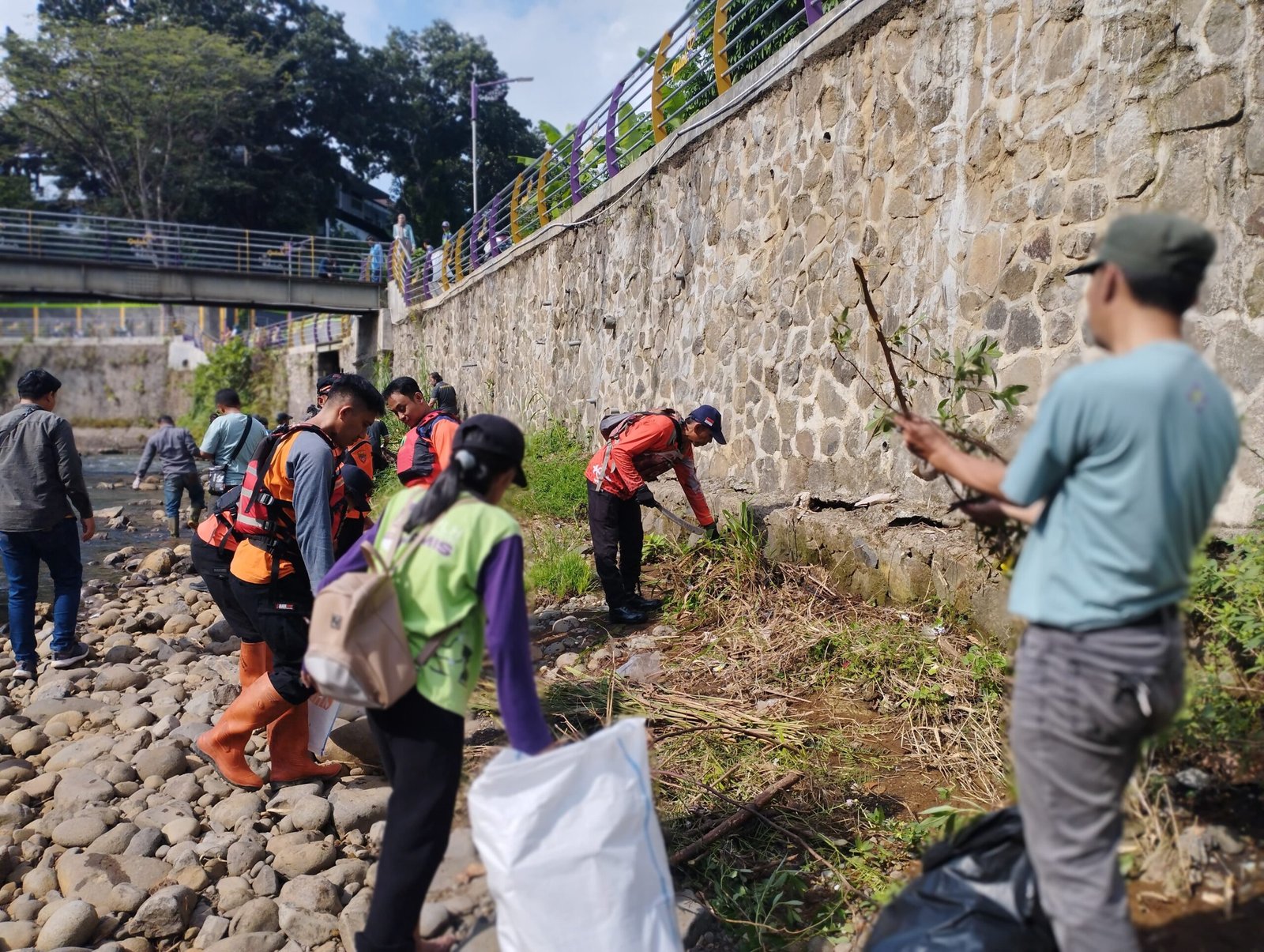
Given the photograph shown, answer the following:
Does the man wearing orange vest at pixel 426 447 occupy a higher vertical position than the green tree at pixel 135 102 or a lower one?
lower

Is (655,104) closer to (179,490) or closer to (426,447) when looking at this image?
(426,447)

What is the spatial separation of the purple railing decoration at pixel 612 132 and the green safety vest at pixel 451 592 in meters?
8.84

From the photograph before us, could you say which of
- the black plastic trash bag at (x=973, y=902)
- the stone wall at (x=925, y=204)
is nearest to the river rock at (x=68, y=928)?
the black plastic trash bag at (x=973, y=902)

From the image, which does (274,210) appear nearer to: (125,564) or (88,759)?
(125,564)

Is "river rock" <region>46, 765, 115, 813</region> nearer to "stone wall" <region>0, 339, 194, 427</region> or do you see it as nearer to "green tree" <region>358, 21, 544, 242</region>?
"stone wall" <region>0, 339, 194, 427</region>

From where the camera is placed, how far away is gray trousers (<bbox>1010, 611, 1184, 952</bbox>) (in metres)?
1.66

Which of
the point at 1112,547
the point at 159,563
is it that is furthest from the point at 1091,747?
the point at 159,563

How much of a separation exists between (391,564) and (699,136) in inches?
272

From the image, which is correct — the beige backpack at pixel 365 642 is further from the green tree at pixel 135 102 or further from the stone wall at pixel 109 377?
the green tree at pixel 135 102

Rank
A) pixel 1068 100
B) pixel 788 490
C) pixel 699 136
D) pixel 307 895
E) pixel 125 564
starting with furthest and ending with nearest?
1. pixel 125 564
2. pixel 699 136
3. pixel 788 490
4. pixel 1068 100
5. pixel 307 895

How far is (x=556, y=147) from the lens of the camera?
508 inches

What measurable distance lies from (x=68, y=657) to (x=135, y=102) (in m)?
33.6

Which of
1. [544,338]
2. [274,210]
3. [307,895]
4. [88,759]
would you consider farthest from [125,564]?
[274,210]

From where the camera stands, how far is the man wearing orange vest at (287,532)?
370cm
